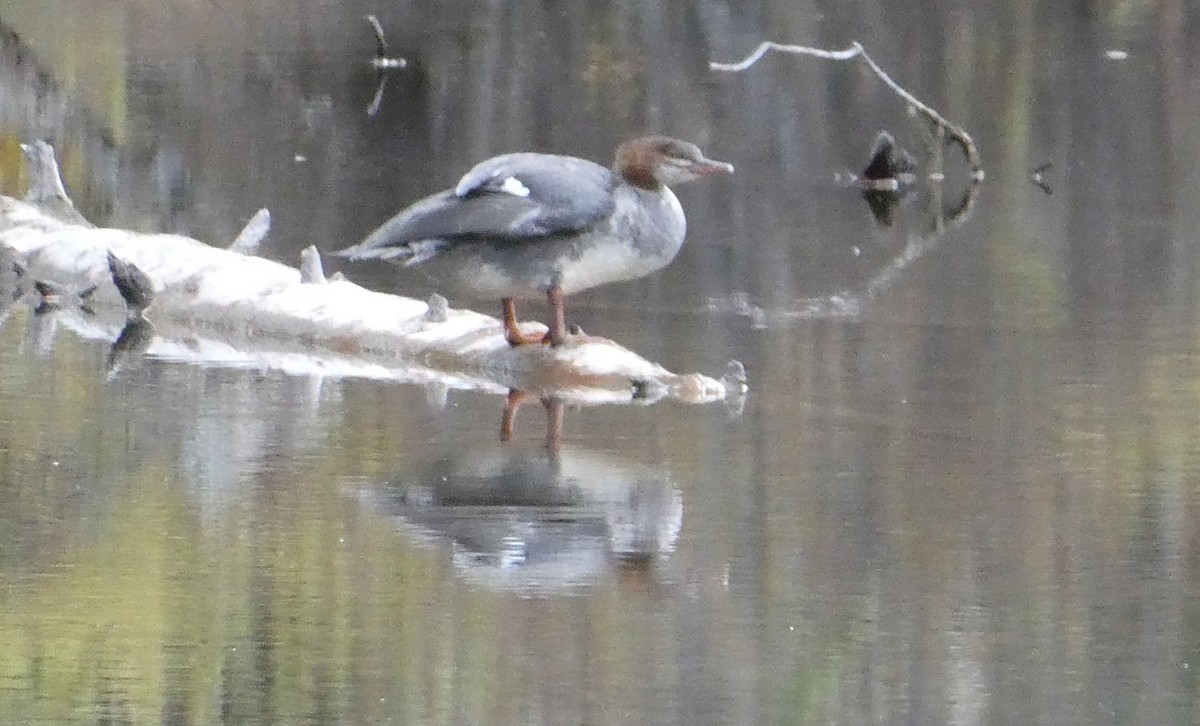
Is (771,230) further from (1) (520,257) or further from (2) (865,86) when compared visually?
(2) (865,86)

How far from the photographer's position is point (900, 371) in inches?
368

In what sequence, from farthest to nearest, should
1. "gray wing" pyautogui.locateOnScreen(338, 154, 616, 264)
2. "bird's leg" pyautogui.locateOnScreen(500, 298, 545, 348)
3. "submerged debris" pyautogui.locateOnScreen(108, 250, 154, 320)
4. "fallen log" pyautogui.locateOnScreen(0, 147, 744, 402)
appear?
1. "submerged debris" pyautogui.locateOnScreen(108, 250, 154, 320)
2. "bird's leg" pyautogui.locateOnScreen(500, 298, 545, 348)
3. "fallen log" pyautogui.locateOnScreen(0, 147, 744, 402)
4. "gray wing" pyautogui.locateOnScreen(338, 154, 616, 264)

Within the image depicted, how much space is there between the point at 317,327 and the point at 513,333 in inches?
47.5

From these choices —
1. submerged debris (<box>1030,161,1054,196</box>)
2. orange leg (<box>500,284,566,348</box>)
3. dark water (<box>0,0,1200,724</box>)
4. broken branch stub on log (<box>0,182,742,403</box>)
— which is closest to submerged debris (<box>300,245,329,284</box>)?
broken branch stub on log (<box>0,182,742,403</box>)

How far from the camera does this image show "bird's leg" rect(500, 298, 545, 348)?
8886 millimetres

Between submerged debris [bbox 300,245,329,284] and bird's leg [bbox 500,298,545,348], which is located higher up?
submerged debris [bbox 300,245,329,284]

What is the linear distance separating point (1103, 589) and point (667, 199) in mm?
3062

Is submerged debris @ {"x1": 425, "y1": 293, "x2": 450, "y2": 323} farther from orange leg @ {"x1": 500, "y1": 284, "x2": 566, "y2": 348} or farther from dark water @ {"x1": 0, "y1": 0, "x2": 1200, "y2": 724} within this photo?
dark water @ {"x1": 0, "y1": 0, "x2": 1200, "y2": 724}

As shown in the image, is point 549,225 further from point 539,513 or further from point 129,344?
point 129,344

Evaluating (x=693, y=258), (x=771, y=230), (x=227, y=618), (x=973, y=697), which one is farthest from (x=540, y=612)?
(x=771, y=230)

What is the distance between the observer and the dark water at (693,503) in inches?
208

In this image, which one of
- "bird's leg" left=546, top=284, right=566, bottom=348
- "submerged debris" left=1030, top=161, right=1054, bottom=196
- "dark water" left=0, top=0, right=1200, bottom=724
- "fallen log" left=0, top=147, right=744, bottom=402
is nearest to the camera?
"dark water" left=0, top=0, right=1200, bottom=724

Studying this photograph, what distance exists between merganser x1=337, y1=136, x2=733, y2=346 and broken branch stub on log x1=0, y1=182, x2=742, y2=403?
0.76 ft

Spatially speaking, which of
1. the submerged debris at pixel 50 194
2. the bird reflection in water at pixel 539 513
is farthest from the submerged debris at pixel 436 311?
the submerged debris at pixel 50 194
